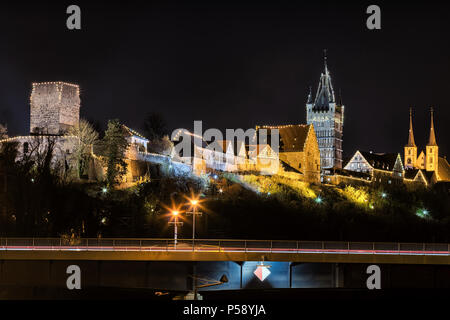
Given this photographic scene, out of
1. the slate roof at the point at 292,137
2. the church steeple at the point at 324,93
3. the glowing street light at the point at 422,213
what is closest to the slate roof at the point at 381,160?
the church steeple at the point at 324,93

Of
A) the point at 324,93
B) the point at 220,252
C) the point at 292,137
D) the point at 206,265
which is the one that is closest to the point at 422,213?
the point at 292,137

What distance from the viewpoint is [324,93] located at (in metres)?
188

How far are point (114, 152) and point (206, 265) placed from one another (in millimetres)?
45289

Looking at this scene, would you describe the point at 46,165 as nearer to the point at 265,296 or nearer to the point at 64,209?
the point at 64,209

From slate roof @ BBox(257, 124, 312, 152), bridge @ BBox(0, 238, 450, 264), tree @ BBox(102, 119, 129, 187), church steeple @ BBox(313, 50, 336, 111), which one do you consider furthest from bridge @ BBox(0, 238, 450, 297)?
church steeple @ BBox(313, 50, 336, 111)

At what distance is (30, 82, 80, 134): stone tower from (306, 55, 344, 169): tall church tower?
8586cm

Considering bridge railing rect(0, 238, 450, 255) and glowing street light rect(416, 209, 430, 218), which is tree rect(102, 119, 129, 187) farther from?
glowing street light rect(416, 209, 430, 218)

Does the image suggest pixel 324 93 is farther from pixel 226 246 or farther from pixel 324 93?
pixel 226 246

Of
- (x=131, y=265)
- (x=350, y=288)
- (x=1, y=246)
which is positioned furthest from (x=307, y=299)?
(x=1, y=246)

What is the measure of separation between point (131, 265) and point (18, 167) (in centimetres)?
3599

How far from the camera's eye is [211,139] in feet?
431

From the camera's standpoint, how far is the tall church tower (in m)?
178

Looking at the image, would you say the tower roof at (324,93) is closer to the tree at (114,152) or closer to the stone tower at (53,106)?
the stone tower at (53,106)

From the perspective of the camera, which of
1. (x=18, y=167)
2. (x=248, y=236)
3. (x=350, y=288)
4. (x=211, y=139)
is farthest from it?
(x=211, y=139)
